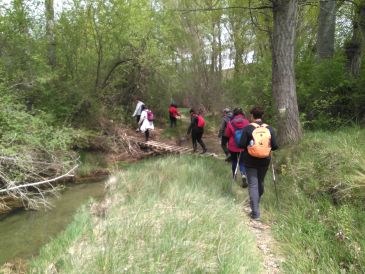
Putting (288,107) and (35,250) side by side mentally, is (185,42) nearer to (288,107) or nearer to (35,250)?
(288,107)

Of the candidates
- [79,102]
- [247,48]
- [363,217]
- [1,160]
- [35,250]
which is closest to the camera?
[363,217]

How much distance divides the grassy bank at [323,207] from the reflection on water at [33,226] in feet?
13.9

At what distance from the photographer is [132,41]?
13.7 metres

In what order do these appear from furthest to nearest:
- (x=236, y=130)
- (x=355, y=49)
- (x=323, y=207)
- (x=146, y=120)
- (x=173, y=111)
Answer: (x=173, y=111), (x=146, y=120), (x=355, y=49), (x=236, y=130), (x=323, y=207)

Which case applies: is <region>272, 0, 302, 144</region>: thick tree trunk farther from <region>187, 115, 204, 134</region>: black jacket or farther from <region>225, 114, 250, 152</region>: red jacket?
<region>187, 115, 204, 134</region>: black jacket

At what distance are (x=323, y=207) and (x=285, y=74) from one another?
389 centimetres

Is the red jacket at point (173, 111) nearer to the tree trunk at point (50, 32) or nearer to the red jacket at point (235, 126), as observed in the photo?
the tree trunk at point (50, 32)

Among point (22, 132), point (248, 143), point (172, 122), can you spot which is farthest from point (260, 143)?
point (172, 122)

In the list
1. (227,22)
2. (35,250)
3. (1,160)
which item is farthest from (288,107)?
(227,22)

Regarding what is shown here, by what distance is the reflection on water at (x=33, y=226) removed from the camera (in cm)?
575

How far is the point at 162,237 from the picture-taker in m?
4.14

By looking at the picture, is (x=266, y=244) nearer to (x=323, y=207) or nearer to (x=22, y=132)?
(x=323, y=207)

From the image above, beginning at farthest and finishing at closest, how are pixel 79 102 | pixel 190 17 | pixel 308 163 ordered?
pixel 190 17 < pixel 79 102 < pixel 308 163

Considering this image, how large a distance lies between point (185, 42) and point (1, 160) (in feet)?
48.5
